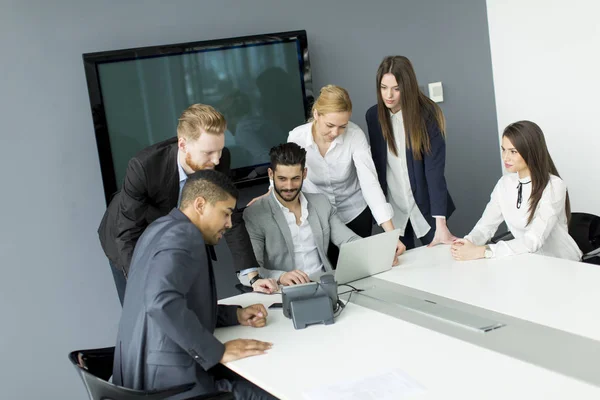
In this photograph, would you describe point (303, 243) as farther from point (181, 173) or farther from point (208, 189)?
point (208, 189)

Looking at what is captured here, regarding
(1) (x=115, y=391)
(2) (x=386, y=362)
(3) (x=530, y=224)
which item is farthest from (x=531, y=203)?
(1) (x=115, y=391)

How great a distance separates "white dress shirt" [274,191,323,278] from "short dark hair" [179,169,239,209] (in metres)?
0.85

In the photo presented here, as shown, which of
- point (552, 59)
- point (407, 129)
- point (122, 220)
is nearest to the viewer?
point (122, 220)

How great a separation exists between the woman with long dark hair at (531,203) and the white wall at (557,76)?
4.59 ft

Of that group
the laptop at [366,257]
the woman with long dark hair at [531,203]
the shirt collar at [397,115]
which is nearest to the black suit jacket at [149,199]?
the laptop at [366,257]

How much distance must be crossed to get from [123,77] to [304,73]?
3.36 feet

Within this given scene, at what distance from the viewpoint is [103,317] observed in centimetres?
388

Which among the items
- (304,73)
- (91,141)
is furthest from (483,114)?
(91,141)

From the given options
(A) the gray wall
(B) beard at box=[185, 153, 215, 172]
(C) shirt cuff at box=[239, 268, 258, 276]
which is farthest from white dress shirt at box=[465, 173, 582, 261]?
(A) the gray wall

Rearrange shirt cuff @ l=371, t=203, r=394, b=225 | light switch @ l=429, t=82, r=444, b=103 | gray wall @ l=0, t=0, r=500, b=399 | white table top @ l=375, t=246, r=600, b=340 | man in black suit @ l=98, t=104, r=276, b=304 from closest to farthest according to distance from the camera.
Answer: white table top @ l=375, t=246, r=600, b=340, man in black suit @ l=98, t=104, r=276, b=304, shirt cuff @ l=371, t=203, r=394, b=225, gray wall @ l=0, t=0, r=500, b=399, light switch @ l=429, t=82, r=444, b=103

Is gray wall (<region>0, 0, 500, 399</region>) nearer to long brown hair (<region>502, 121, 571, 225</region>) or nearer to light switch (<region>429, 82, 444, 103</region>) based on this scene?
light switch (<region>429, 82, 444, 103</region>)

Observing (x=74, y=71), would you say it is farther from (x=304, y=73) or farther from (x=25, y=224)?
(x=304, y=73)

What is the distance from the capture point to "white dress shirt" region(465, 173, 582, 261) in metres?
3.11

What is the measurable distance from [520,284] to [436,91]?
227 centimetres
